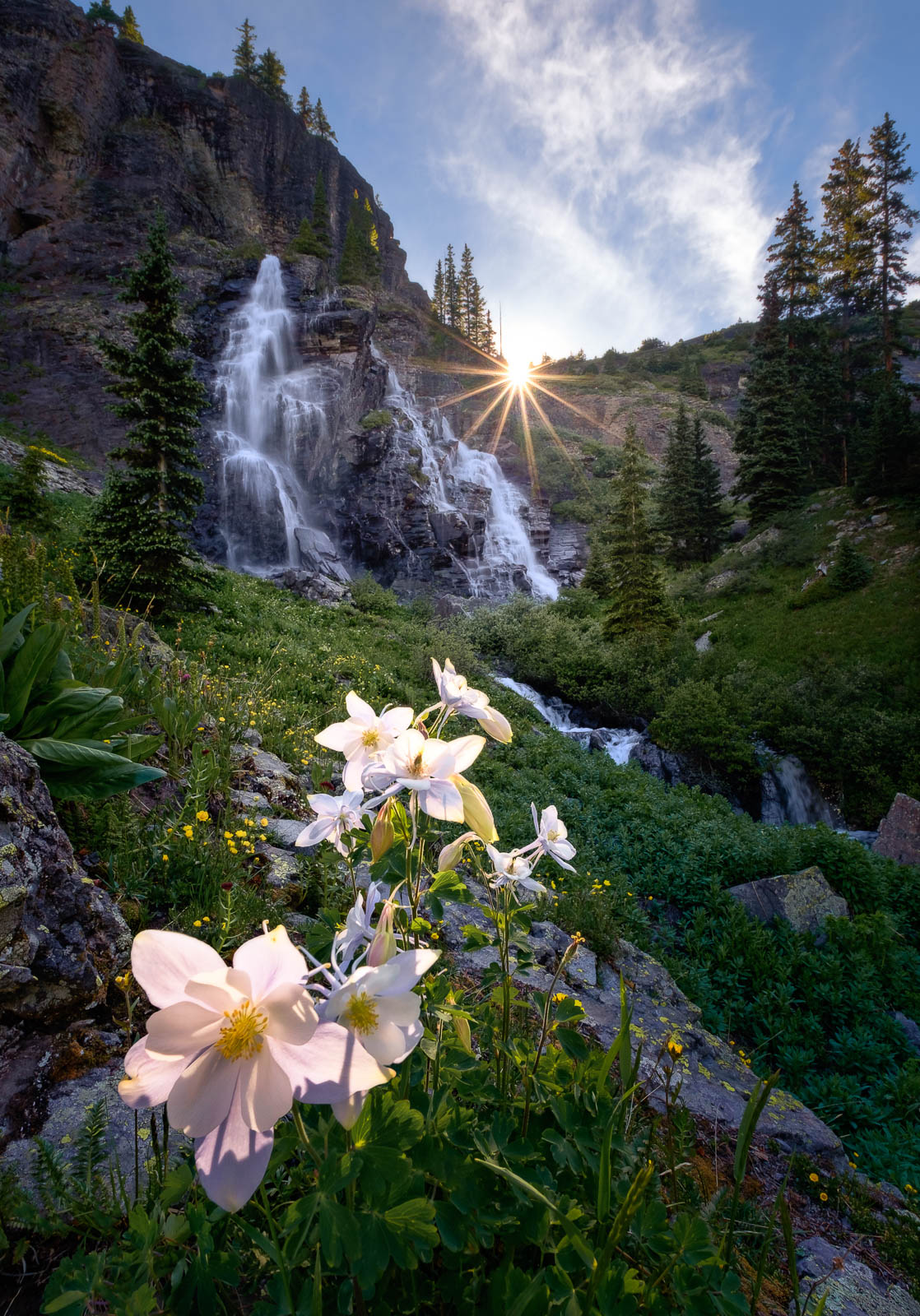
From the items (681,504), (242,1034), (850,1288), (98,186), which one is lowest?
(850,1288)

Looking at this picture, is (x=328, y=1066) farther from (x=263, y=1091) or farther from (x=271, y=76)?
(x=271, y=76)

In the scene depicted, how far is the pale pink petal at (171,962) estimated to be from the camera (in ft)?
1.87

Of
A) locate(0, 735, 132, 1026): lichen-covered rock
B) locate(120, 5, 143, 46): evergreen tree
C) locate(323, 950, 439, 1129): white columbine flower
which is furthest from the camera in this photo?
locate(120, 5, 143, 46): evergreen tree

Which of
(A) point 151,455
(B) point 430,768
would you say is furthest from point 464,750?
(A) point 151,455

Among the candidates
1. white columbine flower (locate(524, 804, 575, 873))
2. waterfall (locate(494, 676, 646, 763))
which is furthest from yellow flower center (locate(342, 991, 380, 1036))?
waterfall (locate(494, 676, 646, 763))

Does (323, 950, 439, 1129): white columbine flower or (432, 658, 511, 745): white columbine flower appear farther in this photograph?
(432, 658, 511, 745): white columbine flower

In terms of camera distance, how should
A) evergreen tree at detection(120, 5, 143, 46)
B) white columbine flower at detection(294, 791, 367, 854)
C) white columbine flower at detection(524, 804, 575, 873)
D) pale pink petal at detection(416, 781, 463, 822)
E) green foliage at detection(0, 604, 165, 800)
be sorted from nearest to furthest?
pale pink petal at detection(416, 781, 463, 822)
white columbine flower at detection(294, 791, 367, 854)
white columbine flower at detection(524, 804, 575, 873)
green foliage at detection(0, 604, 165, 800)
evergreen tree at detection(120, 5, 143, 46)

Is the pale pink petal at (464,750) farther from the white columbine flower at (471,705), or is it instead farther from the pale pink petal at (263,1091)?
the pale pink petal at (263,1091)

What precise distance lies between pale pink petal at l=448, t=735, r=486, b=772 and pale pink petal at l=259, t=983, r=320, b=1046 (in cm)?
A: 42

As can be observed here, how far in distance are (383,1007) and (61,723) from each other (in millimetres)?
2422

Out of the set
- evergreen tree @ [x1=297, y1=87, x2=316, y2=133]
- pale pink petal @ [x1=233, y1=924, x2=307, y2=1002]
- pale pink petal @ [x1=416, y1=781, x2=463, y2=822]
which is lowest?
pale pink petal @ [x1=233, y1=924, x2=307, y2=1002]

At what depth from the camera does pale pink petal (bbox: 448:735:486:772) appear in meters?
0.91

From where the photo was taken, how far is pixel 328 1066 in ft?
1.88

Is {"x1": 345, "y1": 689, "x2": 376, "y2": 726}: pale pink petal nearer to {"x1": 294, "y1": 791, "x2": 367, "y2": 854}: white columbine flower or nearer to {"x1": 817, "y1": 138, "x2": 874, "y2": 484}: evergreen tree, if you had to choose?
{"x1": 294, "y1": 791, "x2": 367, "y2": 854}: white columbine flower
